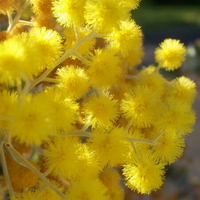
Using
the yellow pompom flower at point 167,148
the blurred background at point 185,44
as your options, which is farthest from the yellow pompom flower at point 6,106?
the blurred background at point 185,44

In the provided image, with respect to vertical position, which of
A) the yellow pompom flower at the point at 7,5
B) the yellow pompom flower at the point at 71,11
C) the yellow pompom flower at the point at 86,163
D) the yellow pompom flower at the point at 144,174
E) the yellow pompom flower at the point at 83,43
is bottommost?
the yellow pompom flower at the point at 144,174

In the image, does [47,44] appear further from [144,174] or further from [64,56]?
[144,174]

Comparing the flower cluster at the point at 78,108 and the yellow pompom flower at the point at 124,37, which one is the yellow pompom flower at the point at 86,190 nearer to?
the flower cluster at the point at 78,108

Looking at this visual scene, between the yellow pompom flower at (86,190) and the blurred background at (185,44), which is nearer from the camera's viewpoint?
the yellow pompom flower at (86,190)

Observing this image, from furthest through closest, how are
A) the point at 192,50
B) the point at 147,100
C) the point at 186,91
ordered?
the point at 192,50 → the point at 186,91 → the point at 147,100

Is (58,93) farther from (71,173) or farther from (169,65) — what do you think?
(169,65)

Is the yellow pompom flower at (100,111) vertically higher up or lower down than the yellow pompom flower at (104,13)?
lower down

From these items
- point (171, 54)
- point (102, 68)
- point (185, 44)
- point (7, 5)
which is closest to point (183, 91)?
point (171, 54)

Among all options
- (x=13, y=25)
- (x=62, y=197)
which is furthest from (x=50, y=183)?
(x=13, y=25)

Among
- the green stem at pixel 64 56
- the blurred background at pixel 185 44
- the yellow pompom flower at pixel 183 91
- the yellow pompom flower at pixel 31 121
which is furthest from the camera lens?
the blurred background at pixel 185 44
